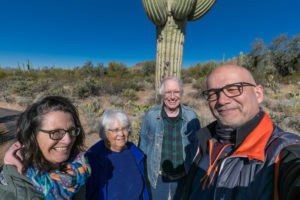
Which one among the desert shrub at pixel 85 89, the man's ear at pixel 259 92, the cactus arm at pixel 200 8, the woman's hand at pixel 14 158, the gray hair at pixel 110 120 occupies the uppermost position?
the cactus arm at pixel 200 8

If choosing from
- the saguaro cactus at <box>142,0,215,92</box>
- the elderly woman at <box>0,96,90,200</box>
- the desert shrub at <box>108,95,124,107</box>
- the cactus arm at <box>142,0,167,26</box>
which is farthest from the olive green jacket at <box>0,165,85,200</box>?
the desert shrub at <box>108,95,124,107</box>

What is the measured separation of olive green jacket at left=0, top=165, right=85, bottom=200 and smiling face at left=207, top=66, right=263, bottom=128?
133cm

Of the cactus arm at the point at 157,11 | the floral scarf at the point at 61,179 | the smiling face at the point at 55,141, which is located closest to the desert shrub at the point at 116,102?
the cactus arm at the point at 157,11

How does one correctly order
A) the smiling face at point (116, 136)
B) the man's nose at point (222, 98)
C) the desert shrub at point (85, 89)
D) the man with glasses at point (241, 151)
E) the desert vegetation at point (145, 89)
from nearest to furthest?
the man with glasses at point (241, 151) < the man's nose at point (222, 98) < the smiling face at point (116, 136) < the desert vegetation at point (145, 89) < the desert shrub at point (85, 89)

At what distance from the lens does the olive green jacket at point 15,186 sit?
1.12 metres

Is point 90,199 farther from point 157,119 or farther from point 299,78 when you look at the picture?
point 299,78

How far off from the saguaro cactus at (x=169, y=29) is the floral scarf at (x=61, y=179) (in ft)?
9.30

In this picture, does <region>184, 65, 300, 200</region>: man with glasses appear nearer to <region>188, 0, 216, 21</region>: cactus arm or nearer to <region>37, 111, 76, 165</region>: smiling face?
<region>37, 111, 76, 165</region>: smiling face

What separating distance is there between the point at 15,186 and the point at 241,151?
1.30 m

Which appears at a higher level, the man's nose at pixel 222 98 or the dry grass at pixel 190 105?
the man's nose at pixel 222 98

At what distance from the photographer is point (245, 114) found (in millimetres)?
1406

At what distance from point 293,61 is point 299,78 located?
4410mm

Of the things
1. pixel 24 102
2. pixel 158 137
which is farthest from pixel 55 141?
pixel 24 102

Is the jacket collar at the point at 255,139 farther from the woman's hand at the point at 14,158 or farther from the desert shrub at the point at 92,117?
the desert shrub at the point at 92,117
